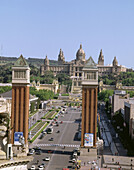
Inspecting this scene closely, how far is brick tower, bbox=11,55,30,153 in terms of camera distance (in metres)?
39.4

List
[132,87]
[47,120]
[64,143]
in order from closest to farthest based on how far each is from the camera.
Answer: [64,143] → [47,120] → [132,87]

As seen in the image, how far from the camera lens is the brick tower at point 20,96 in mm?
39438

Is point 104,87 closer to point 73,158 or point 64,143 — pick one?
point 64,143

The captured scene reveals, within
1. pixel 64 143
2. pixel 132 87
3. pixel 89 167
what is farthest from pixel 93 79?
pixel 132 87

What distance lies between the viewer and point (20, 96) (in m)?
39.7

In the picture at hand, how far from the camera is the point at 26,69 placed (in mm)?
39438

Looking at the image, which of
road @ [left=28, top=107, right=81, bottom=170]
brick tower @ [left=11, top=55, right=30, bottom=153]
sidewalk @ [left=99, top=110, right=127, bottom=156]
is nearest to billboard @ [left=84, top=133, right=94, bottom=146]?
road @ [left=28, top=107, right=81, bottom=170]

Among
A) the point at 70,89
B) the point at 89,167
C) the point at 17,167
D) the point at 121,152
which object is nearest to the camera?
the point at 17,167

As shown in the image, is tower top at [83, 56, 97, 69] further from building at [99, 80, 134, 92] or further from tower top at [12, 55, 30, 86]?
building at [99, 80, 134, 92]

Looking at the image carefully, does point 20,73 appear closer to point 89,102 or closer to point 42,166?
point 89,102

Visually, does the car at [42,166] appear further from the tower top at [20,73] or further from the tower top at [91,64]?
the tower top at [91,64]

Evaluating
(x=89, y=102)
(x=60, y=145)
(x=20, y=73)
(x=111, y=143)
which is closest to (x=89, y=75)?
(x=89, y=102)

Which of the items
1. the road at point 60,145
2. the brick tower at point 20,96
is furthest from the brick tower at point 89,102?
the brick tower at point 20,96

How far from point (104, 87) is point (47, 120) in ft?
290
